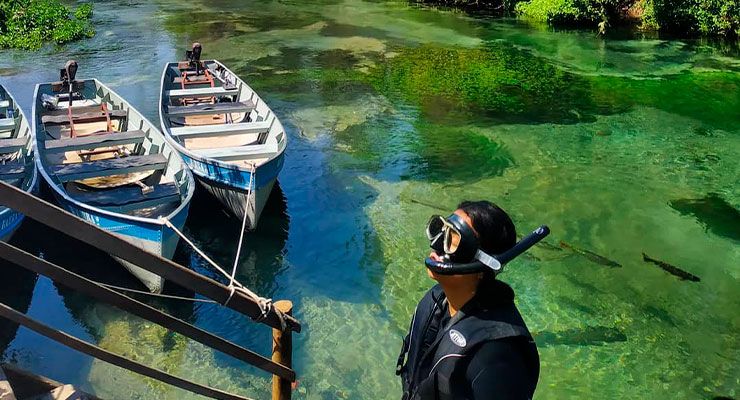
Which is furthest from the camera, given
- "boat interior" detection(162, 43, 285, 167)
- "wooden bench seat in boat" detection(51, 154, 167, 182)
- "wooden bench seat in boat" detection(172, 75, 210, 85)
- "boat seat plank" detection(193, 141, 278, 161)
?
"wooden bench seat in boat" detection(172, 75, 210, 85)

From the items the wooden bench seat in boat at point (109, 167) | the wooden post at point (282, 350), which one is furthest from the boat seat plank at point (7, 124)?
the wooden post at point (282, 350)

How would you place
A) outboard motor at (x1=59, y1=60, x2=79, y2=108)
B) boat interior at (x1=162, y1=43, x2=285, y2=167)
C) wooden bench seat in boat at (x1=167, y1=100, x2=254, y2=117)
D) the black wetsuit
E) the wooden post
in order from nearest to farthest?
the black wetsuit → the wooden post → boat interior at (x1=162, y1=43, x2=285, y2=167) → wooden bench seat in boat at (x1=167, y1=100, x2=254, y2=117) → outboard motor at (x1=59, y1=60, x2=79, y2=108)

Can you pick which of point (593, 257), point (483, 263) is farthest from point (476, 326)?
point (593, 257)

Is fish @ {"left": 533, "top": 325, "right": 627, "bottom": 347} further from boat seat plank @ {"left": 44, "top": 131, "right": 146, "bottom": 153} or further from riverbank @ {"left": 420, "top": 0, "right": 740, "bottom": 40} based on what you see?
Result: riverbank @ {"left": 420, "top": 0, "right": 740, "bottom": 40}

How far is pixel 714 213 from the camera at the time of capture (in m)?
10.2

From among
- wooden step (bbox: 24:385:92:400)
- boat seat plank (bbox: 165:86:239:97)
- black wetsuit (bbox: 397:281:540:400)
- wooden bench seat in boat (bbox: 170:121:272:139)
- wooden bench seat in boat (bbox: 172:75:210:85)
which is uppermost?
black wetsuit (bbox: 397:281:540:400)

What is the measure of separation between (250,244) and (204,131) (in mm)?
2258

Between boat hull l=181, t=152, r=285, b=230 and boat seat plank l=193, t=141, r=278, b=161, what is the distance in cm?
34

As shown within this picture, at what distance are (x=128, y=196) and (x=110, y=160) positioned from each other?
2.46 feet

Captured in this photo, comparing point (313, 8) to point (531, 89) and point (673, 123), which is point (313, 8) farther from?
point (673, 123)

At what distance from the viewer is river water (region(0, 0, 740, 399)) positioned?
22.1ft

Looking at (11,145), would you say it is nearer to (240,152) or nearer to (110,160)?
(110,160)

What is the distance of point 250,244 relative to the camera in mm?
9047

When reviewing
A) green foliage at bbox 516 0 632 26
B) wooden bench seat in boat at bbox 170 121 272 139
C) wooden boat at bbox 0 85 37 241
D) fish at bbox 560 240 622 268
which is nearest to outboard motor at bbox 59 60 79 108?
wooden boat at bbox 0 85 37 241
